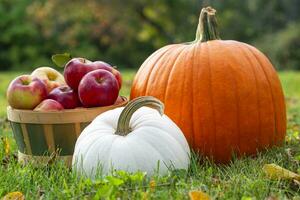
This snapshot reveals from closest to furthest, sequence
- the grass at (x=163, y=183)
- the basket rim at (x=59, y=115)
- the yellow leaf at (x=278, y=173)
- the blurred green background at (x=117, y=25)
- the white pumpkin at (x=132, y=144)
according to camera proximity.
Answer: the grass at (x=163, y=183), the yellow leaf at (x=278, y=173), the white pumpkin at (x=132, y=144), the basket rim at (x=59, y=115), the blurred green background at (x=117, y=25)

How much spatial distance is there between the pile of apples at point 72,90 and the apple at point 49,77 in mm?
39

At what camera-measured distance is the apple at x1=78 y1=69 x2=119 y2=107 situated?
111 inches

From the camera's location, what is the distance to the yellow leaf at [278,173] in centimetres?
229

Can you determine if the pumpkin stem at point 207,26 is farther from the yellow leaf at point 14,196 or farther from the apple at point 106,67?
the yellow leaf at point 14,196

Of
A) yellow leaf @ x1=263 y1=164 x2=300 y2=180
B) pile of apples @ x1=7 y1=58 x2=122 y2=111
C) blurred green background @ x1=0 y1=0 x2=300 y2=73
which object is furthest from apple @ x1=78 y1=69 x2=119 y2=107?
blurred green background @ x1=0 y1=0 x2=300 y2=73

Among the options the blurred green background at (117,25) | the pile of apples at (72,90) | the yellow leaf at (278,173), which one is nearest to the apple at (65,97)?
the pile of apples at (72,90)

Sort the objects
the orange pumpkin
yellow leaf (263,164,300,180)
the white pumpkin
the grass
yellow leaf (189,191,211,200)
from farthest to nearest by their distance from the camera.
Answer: the orange pumpkin, the white pumpkin, yellow leaf (263,164,300,180), the grass, yellow leaf (189,191,211,200)

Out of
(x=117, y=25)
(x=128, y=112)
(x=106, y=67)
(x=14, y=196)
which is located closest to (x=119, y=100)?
(x=106, y=67)

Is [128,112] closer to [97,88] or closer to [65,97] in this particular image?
[97,88]

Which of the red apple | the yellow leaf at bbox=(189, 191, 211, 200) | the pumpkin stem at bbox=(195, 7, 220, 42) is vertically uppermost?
the pumpkin stem at bbox=(195, 7, 220, 42)

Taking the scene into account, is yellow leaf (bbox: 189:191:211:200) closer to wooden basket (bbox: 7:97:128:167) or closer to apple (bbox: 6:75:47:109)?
wooden basket (bbox: 7:97:128:167)

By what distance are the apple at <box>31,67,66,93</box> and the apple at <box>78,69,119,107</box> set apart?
271 millimetres

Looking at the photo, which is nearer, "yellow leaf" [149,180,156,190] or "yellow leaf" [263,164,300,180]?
"yellow leaf" [149,180,156,190]

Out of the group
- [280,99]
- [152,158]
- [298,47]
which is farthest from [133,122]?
[298,47]
